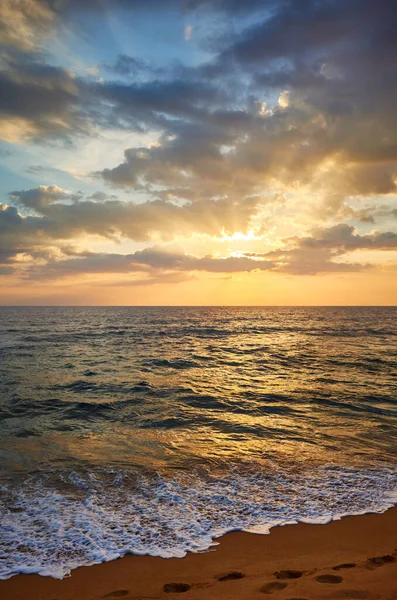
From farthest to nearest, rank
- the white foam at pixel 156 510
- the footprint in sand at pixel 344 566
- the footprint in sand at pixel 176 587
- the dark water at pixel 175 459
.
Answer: the dark water at pixel 175 459
the white foam at pixel 156 510
the footprint in sand at pixel 344 566
the footprint in sand at pixel 176 587

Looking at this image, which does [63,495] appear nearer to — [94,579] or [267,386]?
[94,579]

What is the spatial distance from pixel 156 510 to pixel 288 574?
2654 mm

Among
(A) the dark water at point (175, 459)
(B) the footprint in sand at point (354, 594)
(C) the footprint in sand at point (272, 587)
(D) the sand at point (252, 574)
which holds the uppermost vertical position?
(B) the footprint in sand at point (354, 594)

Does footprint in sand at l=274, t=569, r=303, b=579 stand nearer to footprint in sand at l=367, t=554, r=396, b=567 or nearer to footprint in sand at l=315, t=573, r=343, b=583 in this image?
footprint in sand at l=315, t=573, r=343, b=583

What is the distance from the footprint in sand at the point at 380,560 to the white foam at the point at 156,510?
1.22m

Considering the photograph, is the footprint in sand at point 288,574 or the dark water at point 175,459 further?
the dark water at point 175,459

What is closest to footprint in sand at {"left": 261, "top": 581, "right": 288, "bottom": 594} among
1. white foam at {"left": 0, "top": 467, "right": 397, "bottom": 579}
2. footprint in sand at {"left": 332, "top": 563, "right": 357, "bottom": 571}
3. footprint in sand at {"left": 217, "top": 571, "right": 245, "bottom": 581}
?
footprint in sand at {"left": 217, "top": 571, "right": 245, "bottom": 581}

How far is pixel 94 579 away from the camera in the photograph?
15.8 feet

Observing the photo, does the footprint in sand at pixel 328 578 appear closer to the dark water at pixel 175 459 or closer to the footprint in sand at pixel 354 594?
the footprint in sand at pixel 354 594

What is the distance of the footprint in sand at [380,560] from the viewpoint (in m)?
4.98

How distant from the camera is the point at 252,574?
486 cm

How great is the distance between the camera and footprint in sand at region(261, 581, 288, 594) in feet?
14.6

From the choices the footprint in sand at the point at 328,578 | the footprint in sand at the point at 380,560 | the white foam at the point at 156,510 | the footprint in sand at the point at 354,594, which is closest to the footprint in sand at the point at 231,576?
the white foam at the point at 156,510

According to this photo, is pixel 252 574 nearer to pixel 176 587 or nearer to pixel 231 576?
pixel 231 576
